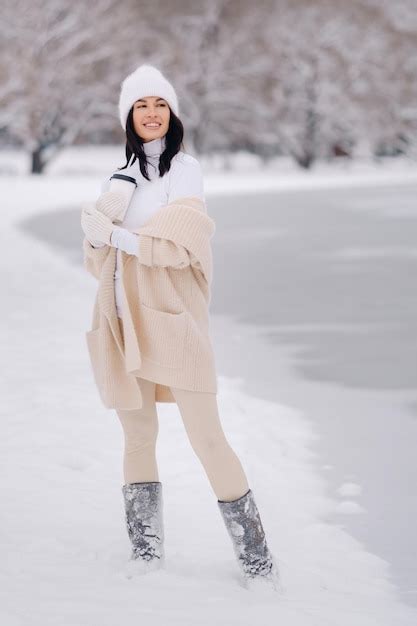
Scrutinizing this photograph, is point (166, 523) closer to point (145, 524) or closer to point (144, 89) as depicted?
point (145, 524)

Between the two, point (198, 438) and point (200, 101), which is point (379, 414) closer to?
point (198, 438)

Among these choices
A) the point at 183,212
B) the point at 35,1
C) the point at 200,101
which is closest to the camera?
the point at 183,212

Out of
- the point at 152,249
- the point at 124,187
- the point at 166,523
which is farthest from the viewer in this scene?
the point at 166,523

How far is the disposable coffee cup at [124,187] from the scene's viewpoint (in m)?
3.23

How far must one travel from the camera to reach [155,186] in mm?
3287

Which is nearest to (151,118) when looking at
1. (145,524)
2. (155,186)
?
(155,186)

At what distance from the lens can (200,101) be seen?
39.9 m

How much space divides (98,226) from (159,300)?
0.93 ft

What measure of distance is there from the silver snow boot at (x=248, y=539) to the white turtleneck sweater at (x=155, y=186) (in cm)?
69

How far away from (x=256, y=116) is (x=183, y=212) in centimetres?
3876

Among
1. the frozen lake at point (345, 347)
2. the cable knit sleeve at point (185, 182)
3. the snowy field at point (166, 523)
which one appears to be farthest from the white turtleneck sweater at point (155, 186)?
the frozen lake at point (345, 347)

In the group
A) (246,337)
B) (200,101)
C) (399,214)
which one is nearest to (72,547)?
(246,337)

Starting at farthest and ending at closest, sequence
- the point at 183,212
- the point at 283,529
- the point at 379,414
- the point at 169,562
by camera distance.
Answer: the point at 379,414
the point at 283,529
the point at 169,562
the point at 183,212

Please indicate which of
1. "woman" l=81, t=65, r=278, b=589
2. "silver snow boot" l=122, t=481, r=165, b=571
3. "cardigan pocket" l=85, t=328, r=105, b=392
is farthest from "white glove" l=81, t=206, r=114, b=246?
"silver snow boot" l=122, t=481, r=165, b=571
